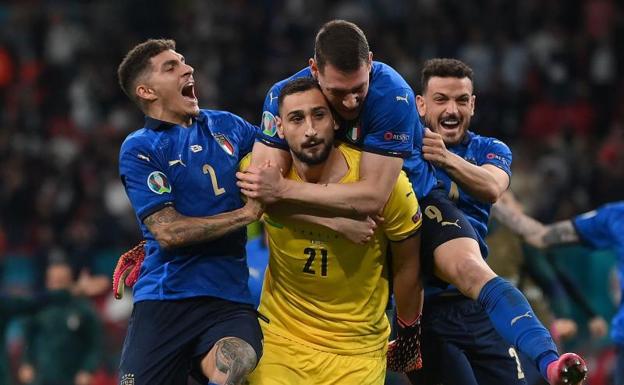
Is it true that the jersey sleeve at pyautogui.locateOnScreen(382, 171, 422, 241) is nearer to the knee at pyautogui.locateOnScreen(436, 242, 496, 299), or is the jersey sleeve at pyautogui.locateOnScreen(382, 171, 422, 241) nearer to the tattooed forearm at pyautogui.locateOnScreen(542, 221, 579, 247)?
the knee at pyautogui.locateOnScreen(436, 242, 496, 299)

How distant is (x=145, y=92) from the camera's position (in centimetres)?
618

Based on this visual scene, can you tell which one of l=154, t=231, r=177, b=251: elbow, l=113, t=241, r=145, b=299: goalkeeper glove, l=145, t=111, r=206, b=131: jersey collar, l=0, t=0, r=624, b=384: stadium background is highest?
l=145, t=111, r=206, b=131: jersey collar

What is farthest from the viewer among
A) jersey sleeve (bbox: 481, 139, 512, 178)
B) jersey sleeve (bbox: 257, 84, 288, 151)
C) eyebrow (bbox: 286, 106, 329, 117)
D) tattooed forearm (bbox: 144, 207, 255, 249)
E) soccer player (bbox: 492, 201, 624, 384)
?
soccer player (bbox: 492, 201, 624, 384)

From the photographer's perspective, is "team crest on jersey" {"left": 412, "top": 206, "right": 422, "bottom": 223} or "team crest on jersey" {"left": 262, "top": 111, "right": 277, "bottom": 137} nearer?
"team crest on jersey" {"left": 262, "top": 111, "right": 277, "bottom": 137}

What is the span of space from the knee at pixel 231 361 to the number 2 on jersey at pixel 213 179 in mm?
771

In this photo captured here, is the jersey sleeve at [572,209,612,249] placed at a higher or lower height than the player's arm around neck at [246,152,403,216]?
lower

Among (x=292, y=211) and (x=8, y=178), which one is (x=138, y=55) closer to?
(x=292, y=211)

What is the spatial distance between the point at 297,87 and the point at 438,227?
110 cm

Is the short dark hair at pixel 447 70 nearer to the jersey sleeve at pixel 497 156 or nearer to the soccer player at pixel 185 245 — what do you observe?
the jersey sleeve at pixel 497 156

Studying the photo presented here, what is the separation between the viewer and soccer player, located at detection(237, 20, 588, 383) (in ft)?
18.1

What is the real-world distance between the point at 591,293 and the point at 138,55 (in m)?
6.17

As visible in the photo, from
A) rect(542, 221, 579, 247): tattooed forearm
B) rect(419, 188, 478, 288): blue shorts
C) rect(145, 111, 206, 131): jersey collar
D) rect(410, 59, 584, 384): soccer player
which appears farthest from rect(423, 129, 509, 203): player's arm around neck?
rect(542, 221, 579, 247): tattooed forearm

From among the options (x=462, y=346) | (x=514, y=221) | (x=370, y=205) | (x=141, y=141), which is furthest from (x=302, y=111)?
(x=514, y=221)

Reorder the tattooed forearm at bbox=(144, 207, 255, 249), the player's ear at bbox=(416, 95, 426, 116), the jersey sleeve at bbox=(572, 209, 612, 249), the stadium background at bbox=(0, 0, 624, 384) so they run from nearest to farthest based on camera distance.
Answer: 1. the tattooed forearm at bbox=(144, 207, 255, 249)
2. the player's ear at bbox=(416, 95, 426, 116)
3. the jersey sleeve at bbox=(572, 209, 612, 249)
4. the stadium background at bbox=(0, 0, 624, 384)
